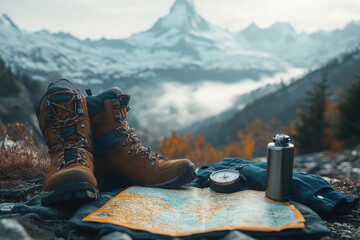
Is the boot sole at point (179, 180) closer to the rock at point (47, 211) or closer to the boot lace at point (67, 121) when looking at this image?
the boot lace at point (67, 121)

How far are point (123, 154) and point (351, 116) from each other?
30.0 m

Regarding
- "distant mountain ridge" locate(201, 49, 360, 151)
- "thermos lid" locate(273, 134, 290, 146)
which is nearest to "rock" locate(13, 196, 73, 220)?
"thermos lid" locate(273, 134, 290, 146)

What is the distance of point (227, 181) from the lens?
3.56m

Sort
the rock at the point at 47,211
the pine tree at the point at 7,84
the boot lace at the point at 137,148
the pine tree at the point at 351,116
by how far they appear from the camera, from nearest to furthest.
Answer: the rock at the point at 47,211 → the boot lace at the point at 137,148 → the pine tree at the point at 351,116 → the pine tree at the point at 7,84

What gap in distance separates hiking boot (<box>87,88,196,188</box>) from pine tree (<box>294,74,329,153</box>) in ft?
113

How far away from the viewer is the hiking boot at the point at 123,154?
3697 mm

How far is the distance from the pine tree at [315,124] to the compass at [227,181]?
34.1 meters

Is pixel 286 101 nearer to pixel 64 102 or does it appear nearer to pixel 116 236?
pixel 64 102

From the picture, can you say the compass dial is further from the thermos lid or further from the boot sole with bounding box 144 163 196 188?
the thermos lid

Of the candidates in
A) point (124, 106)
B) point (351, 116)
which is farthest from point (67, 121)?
point (351, 116)

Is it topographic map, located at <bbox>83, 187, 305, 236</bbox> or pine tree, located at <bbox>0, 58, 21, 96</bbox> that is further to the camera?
pine tree, located at <bbox>0, 58, 21, 96</bbox>

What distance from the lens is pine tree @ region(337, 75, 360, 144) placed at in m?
26.9

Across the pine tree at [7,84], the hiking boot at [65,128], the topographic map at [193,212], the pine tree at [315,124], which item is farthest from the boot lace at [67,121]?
the pine tree at [7,84]

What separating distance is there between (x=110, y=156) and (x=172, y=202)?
1.15 metres
